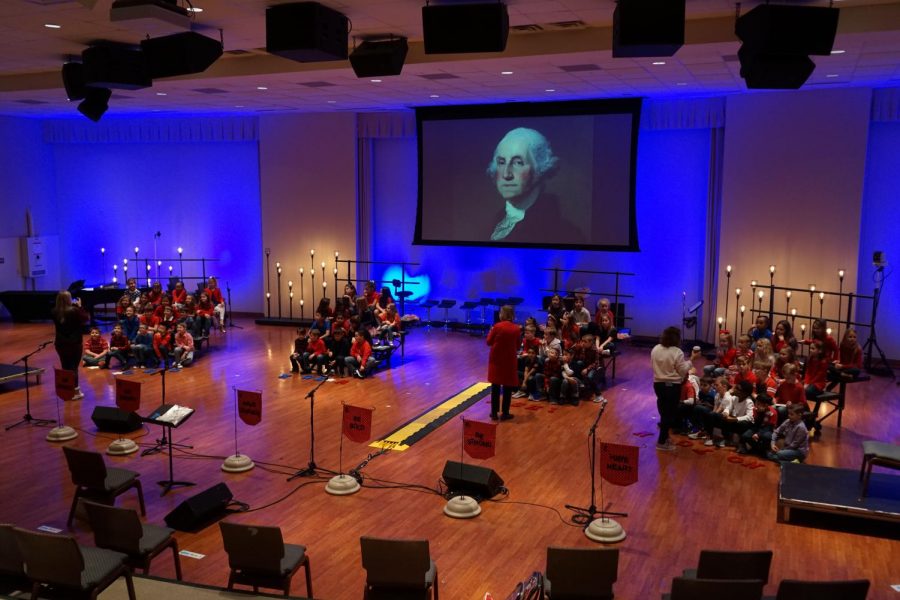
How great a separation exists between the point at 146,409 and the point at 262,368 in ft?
8.84

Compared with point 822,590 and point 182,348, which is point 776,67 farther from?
point 182,348

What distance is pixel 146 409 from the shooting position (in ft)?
34.4

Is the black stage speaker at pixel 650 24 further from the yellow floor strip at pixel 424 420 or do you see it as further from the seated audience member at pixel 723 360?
the seated audience member at pixel 723 360

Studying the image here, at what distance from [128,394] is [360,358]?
4.67 meters

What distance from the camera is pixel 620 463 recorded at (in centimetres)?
643

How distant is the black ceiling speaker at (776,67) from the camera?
718 cm

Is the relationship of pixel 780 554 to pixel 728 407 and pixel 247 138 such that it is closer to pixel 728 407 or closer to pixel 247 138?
pixel 728 407

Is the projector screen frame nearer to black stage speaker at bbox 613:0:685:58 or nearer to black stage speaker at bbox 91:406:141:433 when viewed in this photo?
black stage speaker at bbox 613:0:685:58

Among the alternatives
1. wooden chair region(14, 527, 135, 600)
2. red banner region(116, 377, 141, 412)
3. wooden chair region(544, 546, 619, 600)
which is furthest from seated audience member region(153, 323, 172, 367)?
wooden chair region(544, 546, 619, 600)

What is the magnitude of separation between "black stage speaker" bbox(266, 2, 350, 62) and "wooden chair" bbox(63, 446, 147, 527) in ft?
13.4

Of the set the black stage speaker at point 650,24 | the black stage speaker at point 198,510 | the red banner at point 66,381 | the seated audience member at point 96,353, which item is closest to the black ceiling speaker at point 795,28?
the black stage speaker at point 650,24

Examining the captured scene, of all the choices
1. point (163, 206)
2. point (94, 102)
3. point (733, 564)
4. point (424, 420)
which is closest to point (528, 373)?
point (424, 420)

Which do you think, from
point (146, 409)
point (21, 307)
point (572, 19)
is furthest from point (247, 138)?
point (572, 19)

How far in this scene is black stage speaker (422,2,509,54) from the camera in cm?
703
